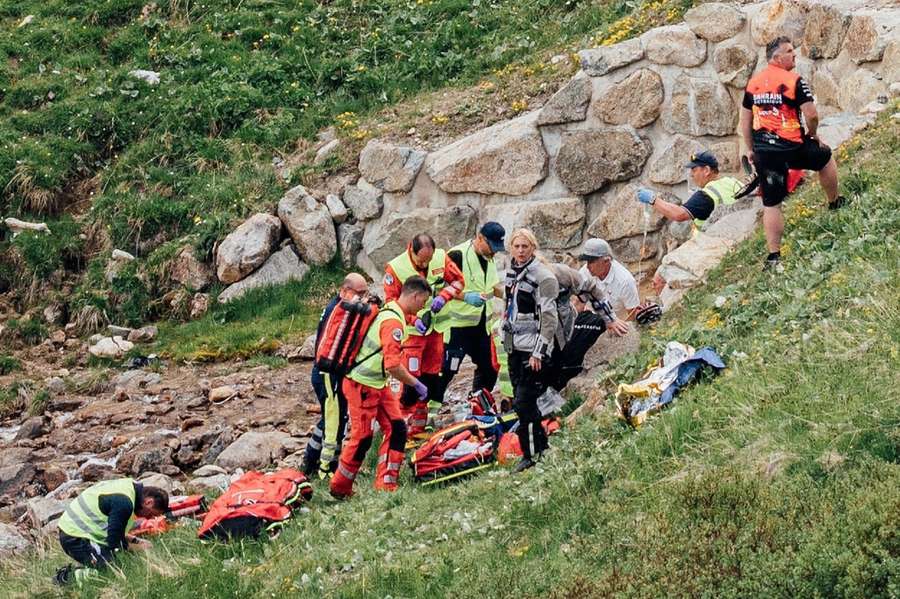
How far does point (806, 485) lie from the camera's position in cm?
648

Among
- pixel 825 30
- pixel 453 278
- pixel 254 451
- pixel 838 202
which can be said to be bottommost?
pixel 254 451

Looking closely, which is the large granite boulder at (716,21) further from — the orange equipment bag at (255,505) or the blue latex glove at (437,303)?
the orange equipment bag at (255,505)

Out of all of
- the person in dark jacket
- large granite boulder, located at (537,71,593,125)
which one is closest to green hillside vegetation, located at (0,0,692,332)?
large granite boulder, located at (537,71,593,125)

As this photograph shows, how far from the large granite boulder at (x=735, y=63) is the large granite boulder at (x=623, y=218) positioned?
4.95 feet

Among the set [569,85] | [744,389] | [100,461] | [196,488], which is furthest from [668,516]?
[569,85]

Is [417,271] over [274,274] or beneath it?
over

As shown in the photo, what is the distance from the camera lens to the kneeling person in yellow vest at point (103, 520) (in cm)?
925

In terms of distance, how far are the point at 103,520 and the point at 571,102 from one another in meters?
7.97

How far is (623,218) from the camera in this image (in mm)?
14672

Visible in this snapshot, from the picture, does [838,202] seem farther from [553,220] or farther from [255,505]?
[255,505]

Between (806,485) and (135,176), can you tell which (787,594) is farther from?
(135,176)

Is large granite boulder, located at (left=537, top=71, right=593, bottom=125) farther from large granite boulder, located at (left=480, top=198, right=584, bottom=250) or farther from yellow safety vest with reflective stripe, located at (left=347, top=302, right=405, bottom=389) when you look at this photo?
yellow safety vest with reflective stripe, located at (left=347, top=302, right=405, bottom=389)

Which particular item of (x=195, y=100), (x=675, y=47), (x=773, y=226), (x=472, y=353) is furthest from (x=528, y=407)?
(x=195, y=100)

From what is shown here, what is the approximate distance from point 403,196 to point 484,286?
191 inches
